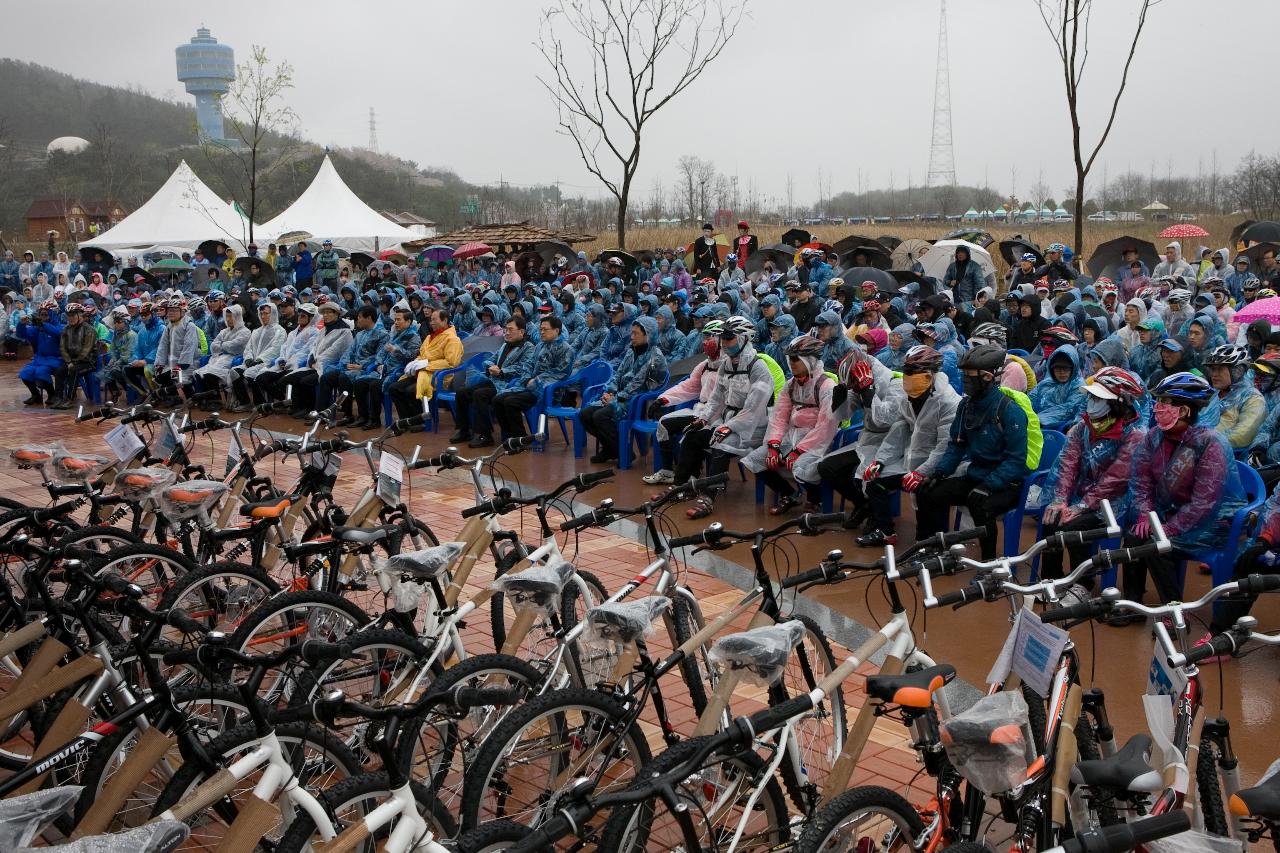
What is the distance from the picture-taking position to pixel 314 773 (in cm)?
335

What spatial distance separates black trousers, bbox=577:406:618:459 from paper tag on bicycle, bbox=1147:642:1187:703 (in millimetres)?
7011

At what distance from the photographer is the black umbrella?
57.0 ft

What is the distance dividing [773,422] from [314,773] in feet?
17.4

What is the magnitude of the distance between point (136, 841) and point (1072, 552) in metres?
5.41

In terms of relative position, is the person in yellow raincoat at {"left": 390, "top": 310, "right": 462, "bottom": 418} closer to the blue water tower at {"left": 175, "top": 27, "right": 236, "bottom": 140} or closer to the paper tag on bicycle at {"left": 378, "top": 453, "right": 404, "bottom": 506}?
the paper tag on bicycle at {"left": 378, "top": 453, "right": 404, "bottom": 506}

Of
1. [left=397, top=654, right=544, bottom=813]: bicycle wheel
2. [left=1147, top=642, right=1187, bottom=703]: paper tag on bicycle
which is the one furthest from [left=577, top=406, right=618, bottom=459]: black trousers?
[left=1147, top=642, right=1187, bottom=703]: paper tag on bicycle

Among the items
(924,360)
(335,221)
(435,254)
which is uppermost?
(335,221)

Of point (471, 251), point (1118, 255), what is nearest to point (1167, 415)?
point (1118, 255)

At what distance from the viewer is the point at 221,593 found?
16.0ft

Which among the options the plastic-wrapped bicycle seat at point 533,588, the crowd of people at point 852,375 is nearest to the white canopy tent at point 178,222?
the crowd of people at point 852,375

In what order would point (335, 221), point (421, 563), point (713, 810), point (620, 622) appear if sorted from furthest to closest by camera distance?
point (335, 221) → point (421, 563) → point (620, 622) → point (713, 810)

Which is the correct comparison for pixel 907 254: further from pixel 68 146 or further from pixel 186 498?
pixel 68 146

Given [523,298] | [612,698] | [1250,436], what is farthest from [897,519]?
[523,298]

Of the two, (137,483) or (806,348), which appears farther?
(806,348)
